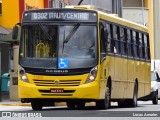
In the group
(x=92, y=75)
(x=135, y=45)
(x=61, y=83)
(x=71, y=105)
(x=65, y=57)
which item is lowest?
(x=71, y=105)

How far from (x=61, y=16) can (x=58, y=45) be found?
1005 millimetres

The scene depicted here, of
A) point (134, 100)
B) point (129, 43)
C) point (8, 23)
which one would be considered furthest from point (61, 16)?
point (8, 23)

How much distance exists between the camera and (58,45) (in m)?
26.9

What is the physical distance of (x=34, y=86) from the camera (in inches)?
1050

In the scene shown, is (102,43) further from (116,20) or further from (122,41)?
(122,41)

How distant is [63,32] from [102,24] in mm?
1441

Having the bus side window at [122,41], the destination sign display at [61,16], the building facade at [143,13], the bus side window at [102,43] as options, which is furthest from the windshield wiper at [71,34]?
the building facade at [143,13]

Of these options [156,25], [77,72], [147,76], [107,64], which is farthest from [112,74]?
[156,25]

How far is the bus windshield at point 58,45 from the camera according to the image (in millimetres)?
26734

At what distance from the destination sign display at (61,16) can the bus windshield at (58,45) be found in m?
0.20

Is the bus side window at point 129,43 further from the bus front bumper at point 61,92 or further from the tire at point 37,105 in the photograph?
the bus front bumper at point 61,92

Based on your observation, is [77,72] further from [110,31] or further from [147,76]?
[147,76]

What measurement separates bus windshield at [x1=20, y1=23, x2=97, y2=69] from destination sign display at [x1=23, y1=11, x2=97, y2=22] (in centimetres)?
20

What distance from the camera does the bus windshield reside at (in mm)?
26734
